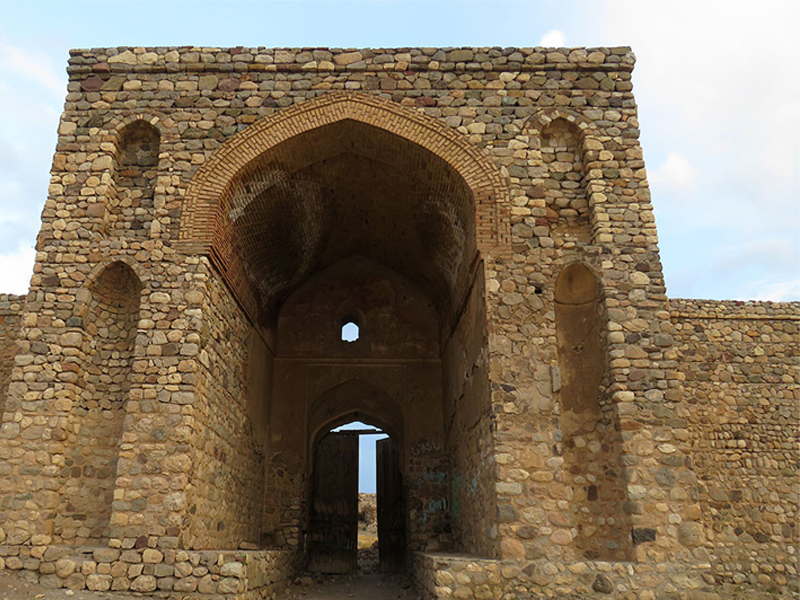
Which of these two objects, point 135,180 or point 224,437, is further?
point 224,437

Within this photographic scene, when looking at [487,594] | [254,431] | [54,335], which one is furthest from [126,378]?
[487,594]

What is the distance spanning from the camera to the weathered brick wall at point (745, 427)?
1034 cm

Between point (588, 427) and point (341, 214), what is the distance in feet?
18.4

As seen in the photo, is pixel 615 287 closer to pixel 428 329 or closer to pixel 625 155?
pixel 625 155

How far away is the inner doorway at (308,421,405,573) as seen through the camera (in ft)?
43.0

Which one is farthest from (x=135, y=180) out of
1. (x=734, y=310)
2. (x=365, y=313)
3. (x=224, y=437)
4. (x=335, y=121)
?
(x=734, y=310)

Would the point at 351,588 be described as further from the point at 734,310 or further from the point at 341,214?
the point at 734,310

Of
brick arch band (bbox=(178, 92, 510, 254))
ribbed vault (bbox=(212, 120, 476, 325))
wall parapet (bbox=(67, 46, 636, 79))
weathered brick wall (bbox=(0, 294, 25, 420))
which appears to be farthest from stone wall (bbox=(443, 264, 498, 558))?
weathered brick wall (bbox=(0, 294, 25, 420))

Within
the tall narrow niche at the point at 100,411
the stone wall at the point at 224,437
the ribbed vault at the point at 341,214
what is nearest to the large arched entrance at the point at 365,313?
the ribbed vault at the point at 341,214

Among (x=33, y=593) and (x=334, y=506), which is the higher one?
(x=334, y=506)

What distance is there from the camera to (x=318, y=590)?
413 inches

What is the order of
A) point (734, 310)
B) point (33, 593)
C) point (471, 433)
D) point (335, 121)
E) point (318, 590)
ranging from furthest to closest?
point (734, 310) < point (318, 590) < point (471, 433) < point (335, 121) < point (33, 593)

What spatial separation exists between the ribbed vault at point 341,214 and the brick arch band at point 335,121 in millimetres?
131

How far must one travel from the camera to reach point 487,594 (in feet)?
21.4
